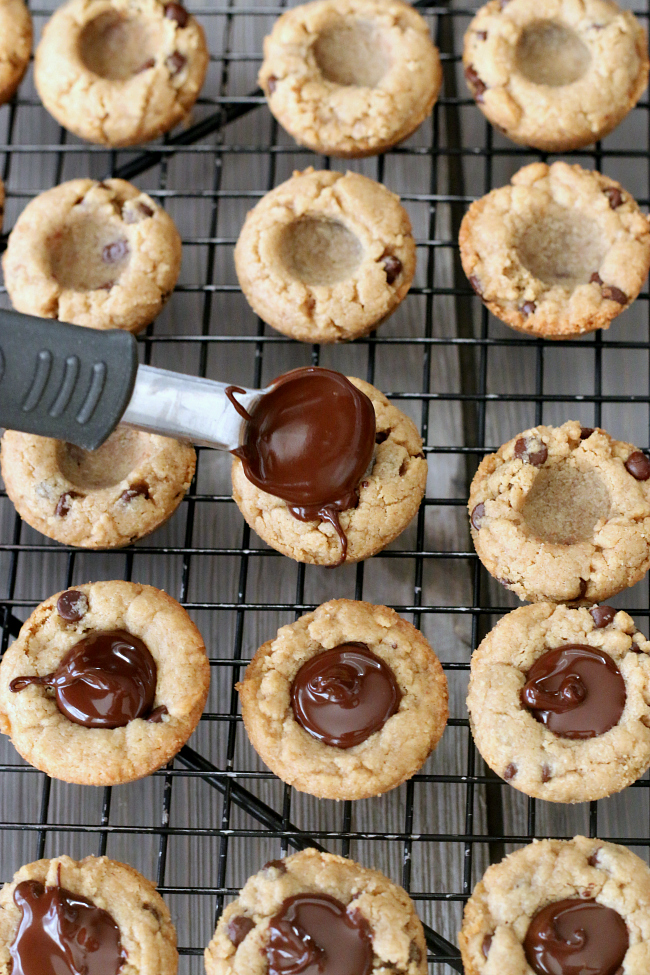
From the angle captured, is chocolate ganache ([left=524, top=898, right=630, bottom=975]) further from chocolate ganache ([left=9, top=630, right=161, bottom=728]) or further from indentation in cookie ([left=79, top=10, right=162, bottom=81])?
indentation in cookie ([left=79, top=10, right=162, bottom=81])

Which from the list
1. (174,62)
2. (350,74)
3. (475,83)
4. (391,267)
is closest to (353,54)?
(350,74)

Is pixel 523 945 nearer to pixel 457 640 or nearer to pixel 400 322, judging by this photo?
pixel 457 640

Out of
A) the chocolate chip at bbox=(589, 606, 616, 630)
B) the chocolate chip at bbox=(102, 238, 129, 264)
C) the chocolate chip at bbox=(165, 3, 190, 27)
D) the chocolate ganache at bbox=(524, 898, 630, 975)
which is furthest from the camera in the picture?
the chocolate chip at bbox=(165, 3, 190, 27)

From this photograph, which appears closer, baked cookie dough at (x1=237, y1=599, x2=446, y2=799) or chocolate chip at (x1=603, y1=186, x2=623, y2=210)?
baked cookie dough at (x1=237, y1=599, x2=446, y2=799)

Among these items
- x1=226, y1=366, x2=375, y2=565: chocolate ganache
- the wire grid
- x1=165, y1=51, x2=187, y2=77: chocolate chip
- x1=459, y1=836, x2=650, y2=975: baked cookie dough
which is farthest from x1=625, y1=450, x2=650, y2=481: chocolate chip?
x1=165, y1=51, x2=187, y2=77: chocolate chip

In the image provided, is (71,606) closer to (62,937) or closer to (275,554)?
(275,554)

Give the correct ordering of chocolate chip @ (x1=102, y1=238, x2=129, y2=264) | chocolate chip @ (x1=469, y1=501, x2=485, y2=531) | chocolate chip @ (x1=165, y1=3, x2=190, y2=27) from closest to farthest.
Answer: chocolate chip @ (x1=469, y1=501, x2=485, y2=531)
chocolate chip @ (x1=102, y1=238, x2=129, y2=264)
chocolate chip @ (x1=165, y1=3, x2=190, y2=27)

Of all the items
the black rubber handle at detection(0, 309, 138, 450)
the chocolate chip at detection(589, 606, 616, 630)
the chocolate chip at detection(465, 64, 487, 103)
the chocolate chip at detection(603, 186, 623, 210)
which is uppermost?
the chocolate chip at detection(465, 64, 487, 103)
